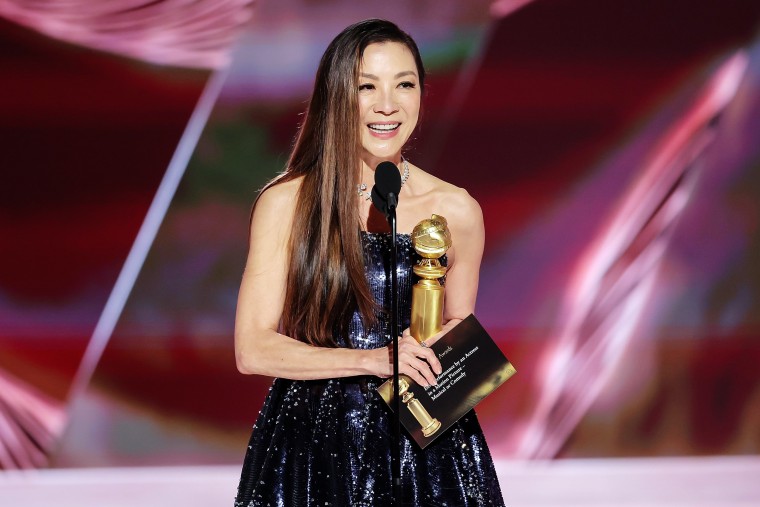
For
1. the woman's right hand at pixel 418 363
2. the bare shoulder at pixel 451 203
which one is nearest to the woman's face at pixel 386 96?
the bare shoulder at pixel 451 203

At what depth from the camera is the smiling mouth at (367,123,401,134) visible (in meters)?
1.73

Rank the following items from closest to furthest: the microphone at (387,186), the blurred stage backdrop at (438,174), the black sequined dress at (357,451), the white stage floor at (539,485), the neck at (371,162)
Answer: the microphone at (387,186), the black sequined dress at (357,451), the neck at (371,162), the white stage floor at (539,485), the blurred stage backdrop at (438,174)

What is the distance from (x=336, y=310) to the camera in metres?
1.69

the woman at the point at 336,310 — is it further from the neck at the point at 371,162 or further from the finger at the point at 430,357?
→ the finger at the point at 430,357

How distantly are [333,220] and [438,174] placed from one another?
2180 mm

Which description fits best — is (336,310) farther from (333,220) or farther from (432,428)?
(432,428)

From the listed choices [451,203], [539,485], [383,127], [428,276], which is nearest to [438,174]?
[539,485]

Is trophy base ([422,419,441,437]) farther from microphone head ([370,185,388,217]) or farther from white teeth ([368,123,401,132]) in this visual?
white teeth ([368,123,401,132])

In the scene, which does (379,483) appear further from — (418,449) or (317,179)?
(317,179)

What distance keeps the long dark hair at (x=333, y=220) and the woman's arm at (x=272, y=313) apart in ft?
0.07

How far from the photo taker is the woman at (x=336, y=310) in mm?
1644

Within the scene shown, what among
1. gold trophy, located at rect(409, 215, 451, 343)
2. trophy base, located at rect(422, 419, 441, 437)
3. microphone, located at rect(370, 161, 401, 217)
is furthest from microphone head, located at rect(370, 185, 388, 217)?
trophy base, located at rect(422, 419, 441, 437)

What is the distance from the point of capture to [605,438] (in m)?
4.01

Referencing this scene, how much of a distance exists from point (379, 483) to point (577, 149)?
249 centimetres
